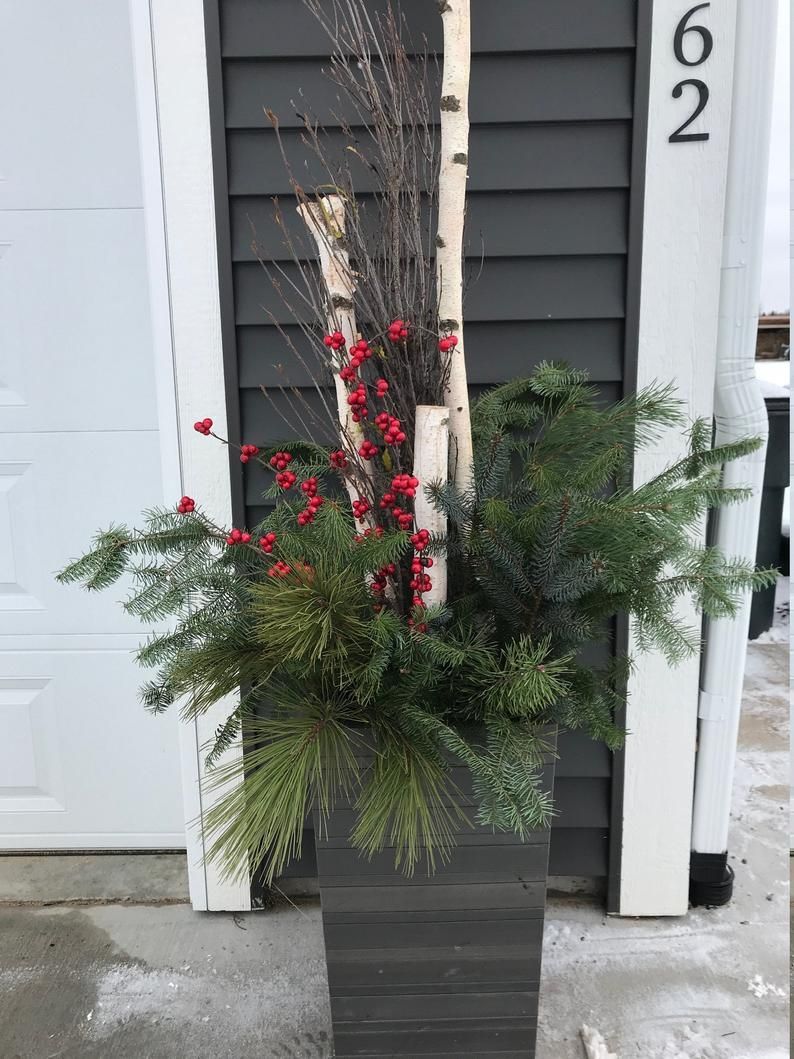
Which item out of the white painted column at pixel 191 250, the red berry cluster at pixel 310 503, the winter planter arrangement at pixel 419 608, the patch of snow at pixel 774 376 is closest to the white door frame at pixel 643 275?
the white painted column at pixel 191 250

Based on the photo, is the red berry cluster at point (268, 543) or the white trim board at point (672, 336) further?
the white trim board at point (672, 336)

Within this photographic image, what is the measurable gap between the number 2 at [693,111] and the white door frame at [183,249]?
0.85m

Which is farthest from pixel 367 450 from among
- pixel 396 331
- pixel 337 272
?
pixel 337 272

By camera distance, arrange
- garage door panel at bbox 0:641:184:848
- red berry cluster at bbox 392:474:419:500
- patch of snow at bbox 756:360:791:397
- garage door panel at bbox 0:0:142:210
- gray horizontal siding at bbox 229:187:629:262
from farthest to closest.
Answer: patch of snow at bbox 756:360:791:397 → garage door panel at bbox 0:641:184:848 → garage door panel at bbox 0:0:142:210 → gray horizontal siding at bbox 229:187:629:262 → red berry cluster at bbox 392:474:419:500

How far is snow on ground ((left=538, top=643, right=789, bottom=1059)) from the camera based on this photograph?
1.59m

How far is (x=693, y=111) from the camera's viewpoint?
60.7 inches

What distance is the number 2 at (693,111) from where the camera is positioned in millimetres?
1528

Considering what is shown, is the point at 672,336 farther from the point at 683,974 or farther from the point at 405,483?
the point at 683,974

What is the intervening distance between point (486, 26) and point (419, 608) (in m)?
1.08

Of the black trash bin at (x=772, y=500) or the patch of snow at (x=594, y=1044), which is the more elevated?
the black trash bin at (x=772, y=500)

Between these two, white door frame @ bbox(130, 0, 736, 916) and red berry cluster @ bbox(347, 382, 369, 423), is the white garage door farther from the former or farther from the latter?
red berry cluster @ bbox(347, 382, 369, 423)

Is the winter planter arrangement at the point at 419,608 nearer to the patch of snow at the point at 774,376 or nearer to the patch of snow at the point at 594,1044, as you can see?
the patch of snow at the point at 594,1044

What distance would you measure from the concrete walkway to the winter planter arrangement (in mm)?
257

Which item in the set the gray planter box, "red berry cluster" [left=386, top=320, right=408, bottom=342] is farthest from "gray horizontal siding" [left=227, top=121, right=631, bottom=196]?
the gray planter box
